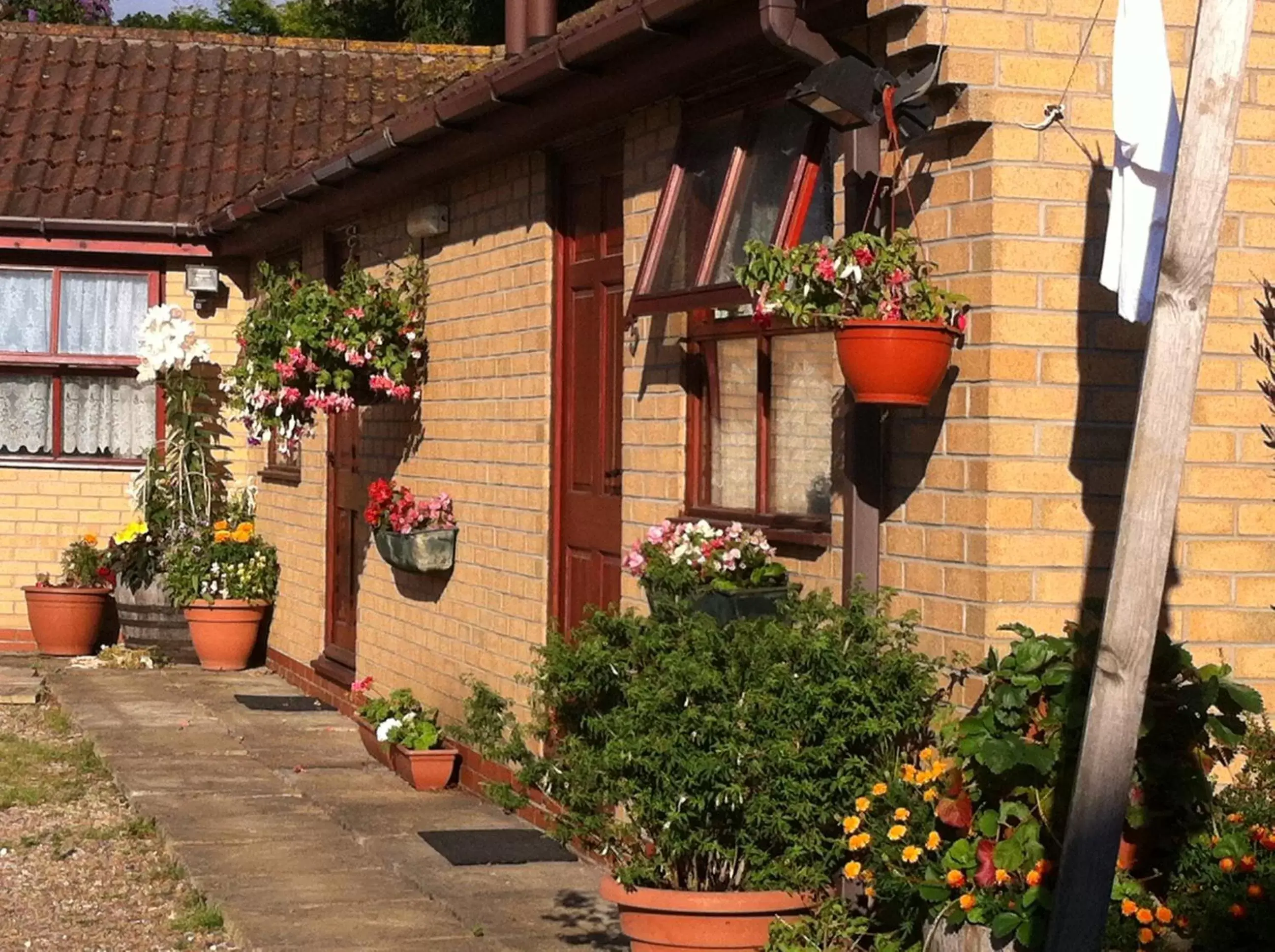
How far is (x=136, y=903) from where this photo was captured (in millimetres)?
7410

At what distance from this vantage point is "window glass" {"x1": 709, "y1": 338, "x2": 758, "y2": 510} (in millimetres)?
6820

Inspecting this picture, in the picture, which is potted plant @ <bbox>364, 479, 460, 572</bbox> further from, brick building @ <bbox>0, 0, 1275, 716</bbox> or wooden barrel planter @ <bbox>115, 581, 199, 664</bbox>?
wooden barrel planter @ <bbox>115, 581, 199, 664</bbox>

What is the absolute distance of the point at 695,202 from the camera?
7.06 m

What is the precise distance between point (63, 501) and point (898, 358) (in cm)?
1105

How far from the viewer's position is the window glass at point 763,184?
6418 mm

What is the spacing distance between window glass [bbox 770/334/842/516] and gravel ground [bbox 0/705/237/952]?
2344 mm

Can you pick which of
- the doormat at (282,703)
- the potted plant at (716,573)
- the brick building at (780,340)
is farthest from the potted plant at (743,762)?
the doormat at (282,703)

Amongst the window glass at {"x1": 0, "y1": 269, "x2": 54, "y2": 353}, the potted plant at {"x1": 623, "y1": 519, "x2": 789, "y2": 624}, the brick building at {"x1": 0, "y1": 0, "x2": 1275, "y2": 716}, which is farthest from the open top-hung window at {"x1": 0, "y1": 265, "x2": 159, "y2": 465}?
the potted plant at {"x1": 623, "y1": 519, "x2": 789, "y2": 624}

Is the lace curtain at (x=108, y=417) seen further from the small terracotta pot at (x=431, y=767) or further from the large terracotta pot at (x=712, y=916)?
the large terracotta pot at (x=712, y=916)

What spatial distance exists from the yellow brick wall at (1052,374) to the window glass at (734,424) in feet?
3.93

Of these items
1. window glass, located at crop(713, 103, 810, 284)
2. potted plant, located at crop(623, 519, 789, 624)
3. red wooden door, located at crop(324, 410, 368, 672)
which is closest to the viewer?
potted plant, located at crop(623, 519, 789, 624)

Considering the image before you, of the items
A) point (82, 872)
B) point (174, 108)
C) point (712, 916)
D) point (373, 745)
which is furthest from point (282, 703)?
point (712, 916)

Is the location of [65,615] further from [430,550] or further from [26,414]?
[430,550]

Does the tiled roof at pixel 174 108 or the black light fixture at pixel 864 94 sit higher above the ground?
the tiled roof at pixel 174 108
